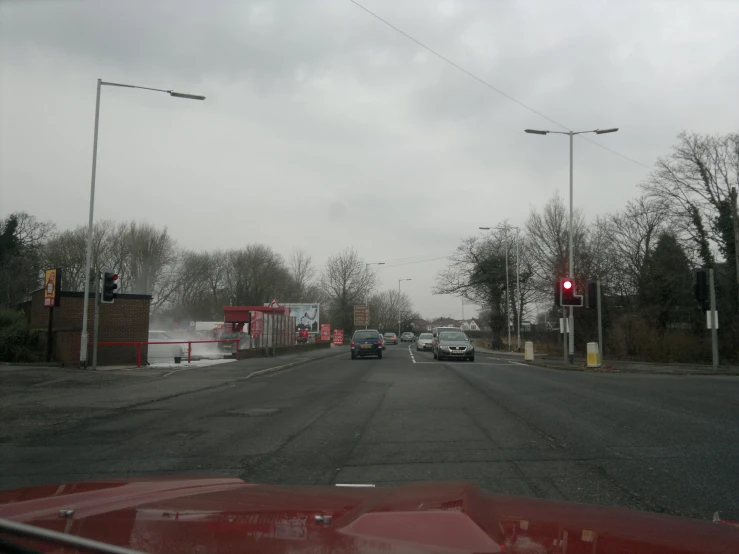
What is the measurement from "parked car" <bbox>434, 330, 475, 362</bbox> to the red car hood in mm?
27140

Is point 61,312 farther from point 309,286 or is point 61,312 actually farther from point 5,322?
point 309,286

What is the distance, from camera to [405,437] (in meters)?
8.65

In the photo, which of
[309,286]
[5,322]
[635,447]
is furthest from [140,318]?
[309,286]

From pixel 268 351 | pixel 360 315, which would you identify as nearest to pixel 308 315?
pixel 360 315

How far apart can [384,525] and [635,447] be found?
6.41 m

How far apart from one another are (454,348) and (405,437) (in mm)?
22004

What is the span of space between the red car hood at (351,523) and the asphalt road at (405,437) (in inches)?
102

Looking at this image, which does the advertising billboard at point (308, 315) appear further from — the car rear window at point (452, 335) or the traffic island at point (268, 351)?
the car rear window at point (452, 335)

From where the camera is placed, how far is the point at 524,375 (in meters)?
20.2

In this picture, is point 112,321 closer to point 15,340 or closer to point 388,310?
point 15,340

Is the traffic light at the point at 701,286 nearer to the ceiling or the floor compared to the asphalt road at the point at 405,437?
nearer to the ceiling

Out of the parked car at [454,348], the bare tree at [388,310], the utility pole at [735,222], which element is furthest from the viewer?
the bare tree at [388,310]

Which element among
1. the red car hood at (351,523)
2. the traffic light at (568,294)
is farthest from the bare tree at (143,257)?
the red car hood at (351,523)

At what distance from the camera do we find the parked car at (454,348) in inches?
1190
